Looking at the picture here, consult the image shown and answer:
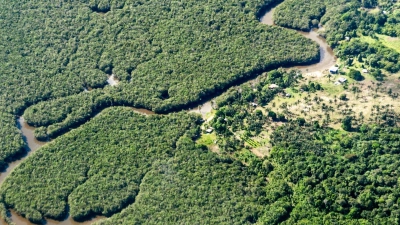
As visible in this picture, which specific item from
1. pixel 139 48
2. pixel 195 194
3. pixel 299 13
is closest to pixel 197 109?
pixel 139 48

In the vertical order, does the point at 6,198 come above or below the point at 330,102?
below

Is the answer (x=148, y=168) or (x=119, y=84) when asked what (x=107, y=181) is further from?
(x=119, y=84)

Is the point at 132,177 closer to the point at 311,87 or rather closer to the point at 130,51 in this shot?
the point at 130,51

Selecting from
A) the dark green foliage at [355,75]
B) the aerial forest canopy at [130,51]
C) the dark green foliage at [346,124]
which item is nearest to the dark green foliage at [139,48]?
the aerial forest canopy at [130,51]

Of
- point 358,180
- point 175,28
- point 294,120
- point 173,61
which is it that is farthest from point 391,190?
point 175,28

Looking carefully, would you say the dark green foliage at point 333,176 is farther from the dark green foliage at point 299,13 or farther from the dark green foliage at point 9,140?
the dark green foliage at point 9,140

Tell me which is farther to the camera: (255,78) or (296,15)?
(296,15)

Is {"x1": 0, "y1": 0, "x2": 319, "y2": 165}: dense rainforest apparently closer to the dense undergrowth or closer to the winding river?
the winding river

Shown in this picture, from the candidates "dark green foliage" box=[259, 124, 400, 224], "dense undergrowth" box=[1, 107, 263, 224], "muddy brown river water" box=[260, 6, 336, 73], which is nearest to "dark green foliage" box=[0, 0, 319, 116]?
"muddy brown river water" box=[260, 6, 336, 73]

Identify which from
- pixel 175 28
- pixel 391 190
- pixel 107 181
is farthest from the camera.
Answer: pixel 175 28
